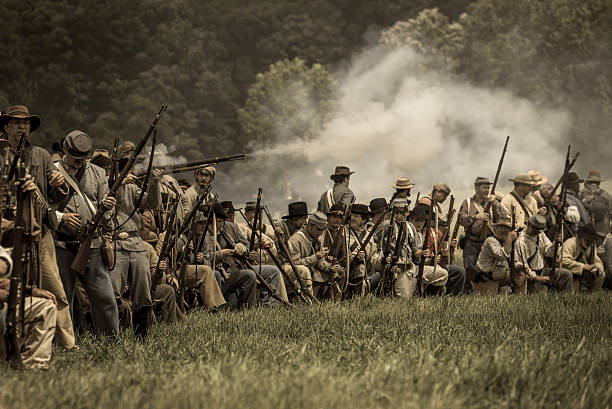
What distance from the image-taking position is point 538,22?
136 ft

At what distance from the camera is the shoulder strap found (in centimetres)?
802

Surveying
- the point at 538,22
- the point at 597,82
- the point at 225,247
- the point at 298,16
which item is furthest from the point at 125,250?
the point at 298,16

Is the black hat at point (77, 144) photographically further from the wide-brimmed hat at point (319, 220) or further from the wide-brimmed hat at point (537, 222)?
the wide-brimmed hat at point (537, 222)

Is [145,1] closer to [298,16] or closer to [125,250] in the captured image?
[298,16]

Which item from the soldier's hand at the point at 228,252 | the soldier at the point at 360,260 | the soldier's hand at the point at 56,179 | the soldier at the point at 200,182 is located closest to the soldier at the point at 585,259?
the soldier at the point at 360,260

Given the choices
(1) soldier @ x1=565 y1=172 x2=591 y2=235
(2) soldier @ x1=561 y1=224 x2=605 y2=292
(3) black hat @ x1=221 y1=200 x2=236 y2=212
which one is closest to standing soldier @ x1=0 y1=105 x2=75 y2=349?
(3) black hat @ x1=221 y1=200 x2=236 y2=212

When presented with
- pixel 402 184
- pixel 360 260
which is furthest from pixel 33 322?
pixel 402 184

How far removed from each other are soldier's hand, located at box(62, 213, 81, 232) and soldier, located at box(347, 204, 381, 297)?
18.8 ft

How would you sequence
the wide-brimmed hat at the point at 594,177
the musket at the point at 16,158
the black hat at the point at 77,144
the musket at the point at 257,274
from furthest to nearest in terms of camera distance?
the wide-brimmed hat at the point at 594,177, the musket at the point at 257,274, the black hat at the point at 77,144, the musket at the point at 16,158

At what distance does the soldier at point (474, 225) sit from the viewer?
14227mm

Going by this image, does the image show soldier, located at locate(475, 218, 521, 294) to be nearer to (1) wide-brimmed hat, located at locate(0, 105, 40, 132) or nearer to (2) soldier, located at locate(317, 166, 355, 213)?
(2) soldier, located at locate(317, 166, 355, 213)

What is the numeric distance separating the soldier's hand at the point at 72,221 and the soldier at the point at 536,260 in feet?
26.6

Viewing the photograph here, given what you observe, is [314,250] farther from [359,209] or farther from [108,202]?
[108,202]

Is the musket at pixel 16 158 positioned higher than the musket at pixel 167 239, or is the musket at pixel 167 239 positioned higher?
the musket at pixel 16 158
